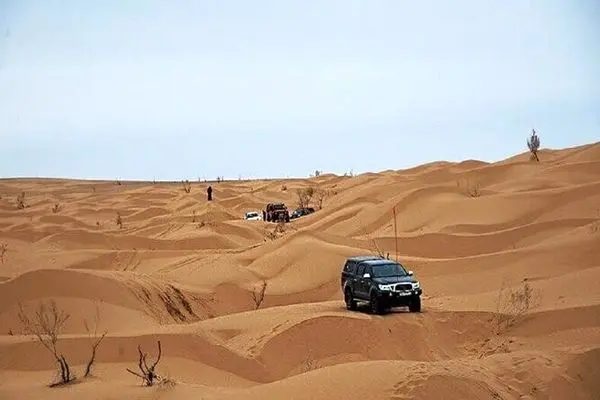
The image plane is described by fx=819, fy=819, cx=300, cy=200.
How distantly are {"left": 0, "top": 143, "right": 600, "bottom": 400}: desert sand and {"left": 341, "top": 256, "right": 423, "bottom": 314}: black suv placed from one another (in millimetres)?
466

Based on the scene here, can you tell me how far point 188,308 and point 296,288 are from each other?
4462 mm

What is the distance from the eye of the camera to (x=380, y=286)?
18.3m

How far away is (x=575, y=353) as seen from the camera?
12.7 m

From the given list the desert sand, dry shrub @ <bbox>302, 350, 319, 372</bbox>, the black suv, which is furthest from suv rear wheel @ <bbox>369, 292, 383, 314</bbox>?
dry shrub @ <bbox>302, 350, 319, 372</bbox>

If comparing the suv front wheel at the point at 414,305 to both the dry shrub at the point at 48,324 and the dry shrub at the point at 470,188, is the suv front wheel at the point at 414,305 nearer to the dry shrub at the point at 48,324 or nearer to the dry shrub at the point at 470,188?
the dry shrub at the point at 48,324

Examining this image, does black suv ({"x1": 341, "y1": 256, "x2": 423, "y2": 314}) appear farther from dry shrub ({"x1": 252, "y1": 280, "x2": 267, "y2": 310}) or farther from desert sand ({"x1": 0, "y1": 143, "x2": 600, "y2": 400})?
dry shrub ({"x1": 252, "y1": 280, "x2": 267, "y2": 310})

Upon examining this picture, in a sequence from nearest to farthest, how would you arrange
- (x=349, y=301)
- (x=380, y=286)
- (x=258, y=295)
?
(x=380, y=286) → (x=349, y=301) → (x=258, y=295)

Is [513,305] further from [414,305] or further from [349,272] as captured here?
[349,272]

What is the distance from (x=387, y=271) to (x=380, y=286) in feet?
3.39

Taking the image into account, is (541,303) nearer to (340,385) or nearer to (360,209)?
(340,385)

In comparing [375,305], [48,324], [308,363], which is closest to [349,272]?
[375,305]

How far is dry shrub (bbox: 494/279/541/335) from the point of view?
1711 cm

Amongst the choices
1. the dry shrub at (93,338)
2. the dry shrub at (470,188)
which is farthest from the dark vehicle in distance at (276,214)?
the dry shrub at (93,338)

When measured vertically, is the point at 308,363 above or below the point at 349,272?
below
